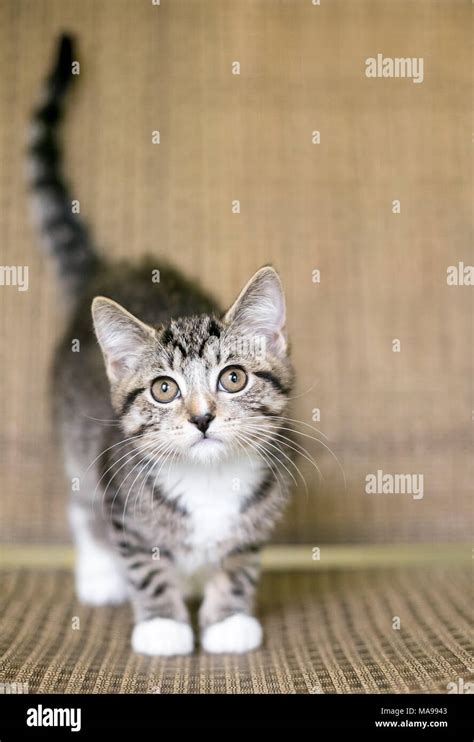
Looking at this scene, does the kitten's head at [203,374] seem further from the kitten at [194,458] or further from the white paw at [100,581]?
the white paw at [100,581]

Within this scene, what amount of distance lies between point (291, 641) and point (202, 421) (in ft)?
1.42

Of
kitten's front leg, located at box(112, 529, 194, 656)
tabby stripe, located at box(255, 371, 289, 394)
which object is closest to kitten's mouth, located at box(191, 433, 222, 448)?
tabby stripe, located at box(255, 371, 289, 394)

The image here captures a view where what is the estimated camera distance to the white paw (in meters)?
1.54

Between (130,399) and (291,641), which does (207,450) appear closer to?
(130,399)

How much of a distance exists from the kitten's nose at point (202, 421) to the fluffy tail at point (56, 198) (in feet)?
2.30

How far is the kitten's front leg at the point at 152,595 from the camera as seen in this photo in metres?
1.28

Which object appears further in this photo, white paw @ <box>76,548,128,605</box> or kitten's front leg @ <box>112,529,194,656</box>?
white paw @ <box>76,548,128,605</box>

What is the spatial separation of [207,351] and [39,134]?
826 mm

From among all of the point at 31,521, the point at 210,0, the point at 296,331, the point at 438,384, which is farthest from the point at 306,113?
the point at 31,521

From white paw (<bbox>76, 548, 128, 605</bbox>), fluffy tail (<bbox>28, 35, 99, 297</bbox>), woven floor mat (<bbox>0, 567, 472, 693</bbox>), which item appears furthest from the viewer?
fluffy tail (<bbox>28, 35, 99, 297</bbox>)

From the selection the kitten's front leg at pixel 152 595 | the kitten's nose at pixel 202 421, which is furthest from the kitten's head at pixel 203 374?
the kitten's front leg at pixel 152 595

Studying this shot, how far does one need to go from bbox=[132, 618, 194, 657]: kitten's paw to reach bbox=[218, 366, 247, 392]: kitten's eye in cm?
39

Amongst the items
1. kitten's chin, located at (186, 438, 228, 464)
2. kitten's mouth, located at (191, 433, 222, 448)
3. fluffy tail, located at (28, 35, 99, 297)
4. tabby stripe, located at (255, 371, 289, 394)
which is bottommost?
kitten's chin, located at (186, 438, 228, 464)

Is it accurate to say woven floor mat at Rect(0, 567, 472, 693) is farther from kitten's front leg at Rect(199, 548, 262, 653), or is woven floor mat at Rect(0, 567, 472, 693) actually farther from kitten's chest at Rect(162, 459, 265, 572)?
kitten's chest at Rect(162, 459, 265, 572)
